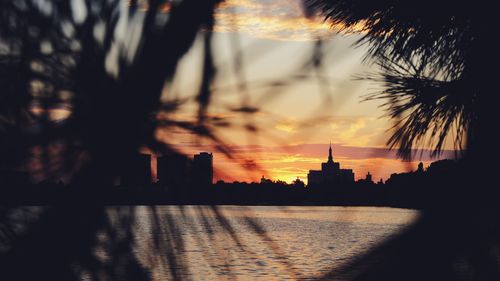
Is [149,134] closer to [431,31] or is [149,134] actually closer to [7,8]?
[7,8]

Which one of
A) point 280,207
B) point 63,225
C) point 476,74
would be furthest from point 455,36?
point 63,225

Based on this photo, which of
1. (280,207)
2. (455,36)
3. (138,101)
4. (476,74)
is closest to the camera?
(138,101)

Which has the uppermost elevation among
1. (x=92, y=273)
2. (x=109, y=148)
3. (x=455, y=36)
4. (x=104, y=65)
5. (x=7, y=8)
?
(x=455, y=36)

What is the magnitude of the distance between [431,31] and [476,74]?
70cm

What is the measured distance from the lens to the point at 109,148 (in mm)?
983

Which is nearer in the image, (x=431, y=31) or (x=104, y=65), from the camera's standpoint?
(x=104, y=65)

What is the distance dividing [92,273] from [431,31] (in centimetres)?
282

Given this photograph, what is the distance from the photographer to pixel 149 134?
0.96m

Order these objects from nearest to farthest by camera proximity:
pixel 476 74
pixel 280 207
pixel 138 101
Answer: pixel 138 101, pixel 280 207, pixel 476 74

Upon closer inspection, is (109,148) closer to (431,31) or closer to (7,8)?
(7,8)

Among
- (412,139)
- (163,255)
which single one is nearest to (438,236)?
(163,255)

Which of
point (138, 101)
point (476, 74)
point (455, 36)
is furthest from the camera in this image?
point (455, 36)

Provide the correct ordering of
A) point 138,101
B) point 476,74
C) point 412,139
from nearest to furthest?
1. point 138,101
2. point 476,74
3. point 412,139

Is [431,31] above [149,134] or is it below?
above
